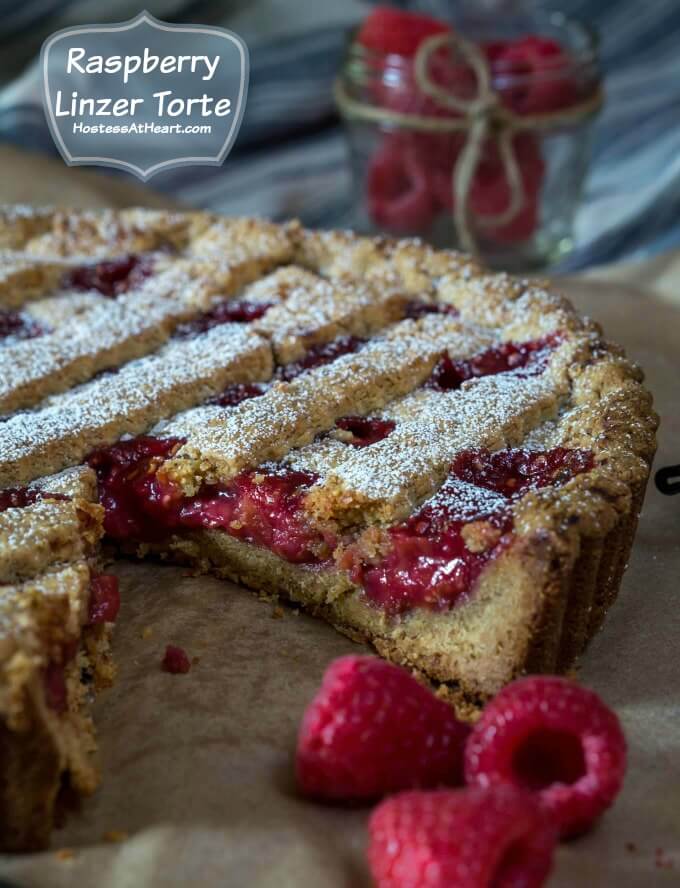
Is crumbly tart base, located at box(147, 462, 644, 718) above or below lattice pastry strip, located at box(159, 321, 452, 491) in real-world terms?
below

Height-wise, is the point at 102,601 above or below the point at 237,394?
below

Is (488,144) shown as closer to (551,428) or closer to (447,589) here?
(551,428)

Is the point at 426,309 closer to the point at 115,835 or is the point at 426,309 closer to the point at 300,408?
the point at 300,408

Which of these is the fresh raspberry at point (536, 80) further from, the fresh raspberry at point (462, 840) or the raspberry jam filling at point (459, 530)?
the fresh raspberry at point (462, 840)

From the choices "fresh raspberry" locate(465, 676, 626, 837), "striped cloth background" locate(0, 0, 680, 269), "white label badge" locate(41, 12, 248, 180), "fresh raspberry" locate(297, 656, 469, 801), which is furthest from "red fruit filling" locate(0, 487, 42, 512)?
"striped cloth background" locate(0, 0, 680, 269)

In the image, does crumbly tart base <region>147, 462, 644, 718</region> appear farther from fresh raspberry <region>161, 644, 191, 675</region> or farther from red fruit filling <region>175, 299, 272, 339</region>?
red fruit filling <region>175, 299, 272, 339</region>

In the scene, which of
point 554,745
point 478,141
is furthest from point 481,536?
point 478,141
